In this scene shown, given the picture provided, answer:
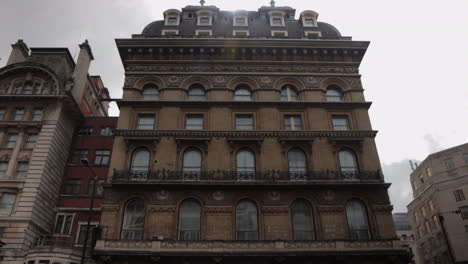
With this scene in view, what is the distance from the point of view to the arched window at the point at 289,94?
2907cm

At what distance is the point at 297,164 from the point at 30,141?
24596 mm

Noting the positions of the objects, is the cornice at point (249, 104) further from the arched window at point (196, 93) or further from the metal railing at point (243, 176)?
the metal railing at point (243, 176)

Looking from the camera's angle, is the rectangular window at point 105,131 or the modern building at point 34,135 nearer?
the modern building at point 34,135

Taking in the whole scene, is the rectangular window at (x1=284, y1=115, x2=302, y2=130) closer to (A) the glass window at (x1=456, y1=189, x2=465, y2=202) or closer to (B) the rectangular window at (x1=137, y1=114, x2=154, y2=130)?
(B) the rectangular window at (x1=137, y1=114, x2=154, y2=130)

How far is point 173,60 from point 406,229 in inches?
3005

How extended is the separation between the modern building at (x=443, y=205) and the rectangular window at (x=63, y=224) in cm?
4337

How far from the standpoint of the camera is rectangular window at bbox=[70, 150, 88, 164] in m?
34.6

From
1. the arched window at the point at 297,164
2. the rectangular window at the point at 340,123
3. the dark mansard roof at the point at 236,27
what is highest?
the dark mansard roof at the point at 236,27

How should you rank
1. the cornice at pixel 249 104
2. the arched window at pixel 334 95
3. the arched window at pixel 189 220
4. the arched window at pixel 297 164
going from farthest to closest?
1. the arched window at pixel 334 95
2. the cornice at pixel 249 104
3. the arched window at pixel 297 164
4. the arched window at pixel 189 220

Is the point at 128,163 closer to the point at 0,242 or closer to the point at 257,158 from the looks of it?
the point at 257,158

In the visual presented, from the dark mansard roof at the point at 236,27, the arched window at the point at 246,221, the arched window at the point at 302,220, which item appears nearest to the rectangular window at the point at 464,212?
the dark mansard roof at the point at 236,27

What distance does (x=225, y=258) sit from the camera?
71.1 ft

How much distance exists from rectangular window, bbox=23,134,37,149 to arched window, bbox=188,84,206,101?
51.3 feet

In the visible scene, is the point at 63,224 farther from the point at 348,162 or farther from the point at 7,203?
the point at 348,162
